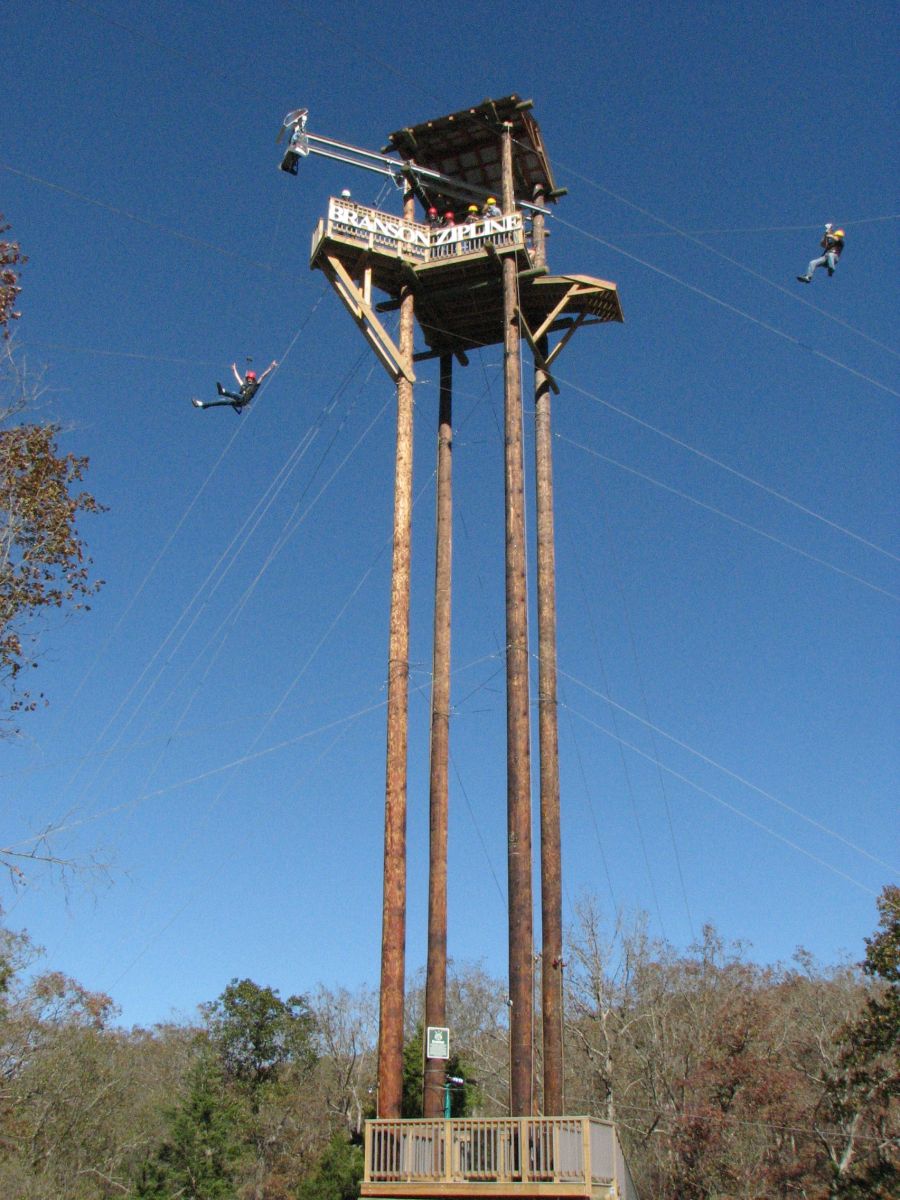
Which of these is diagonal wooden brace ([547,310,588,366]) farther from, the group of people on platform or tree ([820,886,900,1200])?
tree ([820,886,900,1200])

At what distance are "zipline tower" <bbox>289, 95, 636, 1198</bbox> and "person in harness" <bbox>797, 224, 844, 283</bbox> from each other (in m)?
4.64

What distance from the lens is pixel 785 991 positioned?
154 feet

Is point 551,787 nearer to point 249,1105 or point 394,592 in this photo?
point 394,592

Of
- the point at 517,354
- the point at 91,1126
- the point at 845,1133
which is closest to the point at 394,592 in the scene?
the point at 517,354

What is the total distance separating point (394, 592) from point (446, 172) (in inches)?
426

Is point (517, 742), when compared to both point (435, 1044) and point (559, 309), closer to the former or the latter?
point (435, 1044)

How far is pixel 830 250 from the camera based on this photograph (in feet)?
61.8

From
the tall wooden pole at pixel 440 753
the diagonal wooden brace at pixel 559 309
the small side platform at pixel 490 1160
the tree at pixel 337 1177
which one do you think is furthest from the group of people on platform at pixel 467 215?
the tree at pixel 337 1177

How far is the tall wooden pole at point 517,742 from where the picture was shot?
1659cm

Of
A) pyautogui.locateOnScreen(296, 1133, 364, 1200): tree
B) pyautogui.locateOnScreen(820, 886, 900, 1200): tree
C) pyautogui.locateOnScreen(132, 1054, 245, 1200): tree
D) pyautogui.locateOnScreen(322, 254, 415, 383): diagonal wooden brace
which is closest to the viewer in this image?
pyautogui.locateOnScreen(322, 254, 415, 383): diagonal wooden brace

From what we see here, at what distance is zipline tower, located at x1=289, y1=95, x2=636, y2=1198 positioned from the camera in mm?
14688

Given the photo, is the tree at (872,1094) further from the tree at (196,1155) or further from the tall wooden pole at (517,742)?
the tree at (196,1155)

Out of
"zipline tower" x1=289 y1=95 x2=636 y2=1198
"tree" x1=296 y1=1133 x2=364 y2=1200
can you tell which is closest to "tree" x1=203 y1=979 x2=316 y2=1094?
"tree" x1=296 y1=1133 x2=364 y2=1200

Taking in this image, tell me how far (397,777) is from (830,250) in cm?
1184
